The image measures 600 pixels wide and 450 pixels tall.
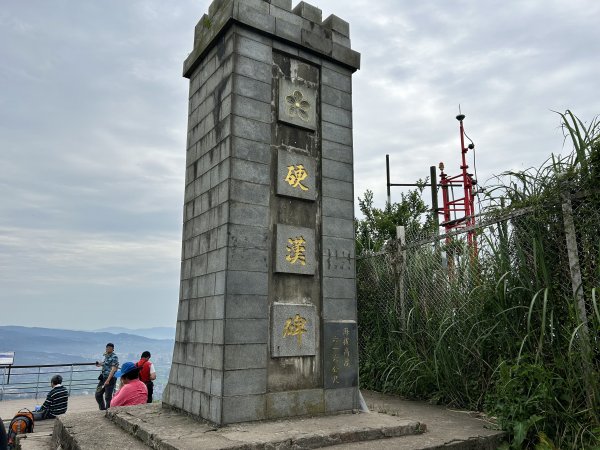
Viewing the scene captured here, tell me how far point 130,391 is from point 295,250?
2901mm

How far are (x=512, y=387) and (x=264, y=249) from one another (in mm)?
2643

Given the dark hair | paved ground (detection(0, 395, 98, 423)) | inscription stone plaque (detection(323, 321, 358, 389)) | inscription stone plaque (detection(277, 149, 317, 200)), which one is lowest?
paved ground (detection(0, 395, 98, 423))

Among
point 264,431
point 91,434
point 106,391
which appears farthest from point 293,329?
point 106,391

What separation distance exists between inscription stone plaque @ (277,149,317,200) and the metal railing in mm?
7790

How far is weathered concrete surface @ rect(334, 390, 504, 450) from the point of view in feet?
12.7

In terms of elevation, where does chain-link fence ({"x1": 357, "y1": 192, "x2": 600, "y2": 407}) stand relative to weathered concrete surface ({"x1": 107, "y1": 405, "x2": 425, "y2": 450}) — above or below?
above

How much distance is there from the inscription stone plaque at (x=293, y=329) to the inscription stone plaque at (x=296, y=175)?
1183mm

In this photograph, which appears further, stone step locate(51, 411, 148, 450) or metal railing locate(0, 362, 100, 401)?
metal railing locate(0, 362, 100, 401)

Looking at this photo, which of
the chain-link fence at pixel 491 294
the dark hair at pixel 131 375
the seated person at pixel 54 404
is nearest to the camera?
the chain-link fence at pixel 491 294

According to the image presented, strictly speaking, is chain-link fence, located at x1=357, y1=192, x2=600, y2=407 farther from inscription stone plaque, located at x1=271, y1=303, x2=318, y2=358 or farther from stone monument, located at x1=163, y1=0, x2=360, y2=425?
inscription stone plaque, located at x1=271, y1=303, x2=318, y2=358

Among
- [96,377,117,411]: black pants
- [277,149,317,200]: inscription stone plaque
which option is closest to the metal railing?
[96,377,117,411]: black pants

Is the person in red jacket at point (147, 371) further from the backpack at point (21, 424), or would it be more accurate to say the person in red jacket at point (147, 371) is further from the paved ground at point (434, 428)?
the paved ground at point (434, 428)

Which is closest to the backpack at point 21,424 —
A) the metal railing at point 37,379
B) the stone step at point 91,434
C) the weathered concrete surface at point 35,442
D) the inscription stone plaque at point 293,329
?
the weathered concrete surface at point 35,442

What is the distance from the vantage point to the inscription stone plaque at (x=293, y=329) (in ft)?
14.8
